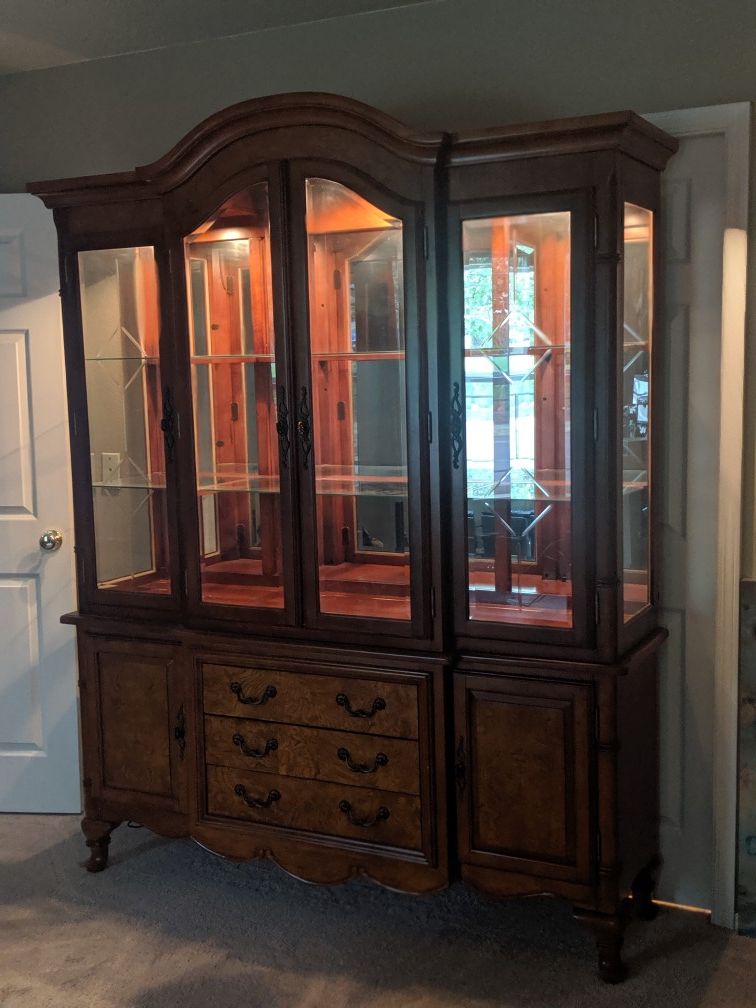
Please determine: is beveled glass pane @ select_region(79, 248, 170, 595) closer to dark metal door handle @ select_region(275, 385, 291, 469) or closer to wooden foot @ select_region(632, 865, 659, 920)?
dark metal door handle @ select_region(275, 385, 291, 469)

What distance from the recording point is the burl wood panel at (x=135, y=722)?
2.95m

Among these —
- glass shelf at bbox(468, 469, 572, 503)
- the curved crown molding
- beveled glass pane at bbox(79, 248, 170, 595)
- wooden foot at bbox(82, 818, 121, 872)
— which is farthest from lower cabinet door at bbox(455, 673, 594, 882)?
the curved crown molding

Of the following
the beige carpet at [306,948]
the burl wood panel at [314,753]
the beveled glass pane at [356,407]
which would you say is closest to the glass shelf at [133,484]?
the beveled glass pane at [356,407]

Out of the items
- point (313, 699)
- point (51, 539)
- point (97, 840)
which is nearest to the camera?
point (313, 699)

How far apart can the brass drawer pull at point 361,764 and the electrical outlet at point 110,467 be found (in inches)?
40.7

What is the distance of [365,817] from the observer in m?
2.67

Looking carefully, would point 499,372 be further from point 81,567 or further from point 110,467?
point 81,567

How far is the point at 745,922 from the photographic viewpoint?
2.71 meters

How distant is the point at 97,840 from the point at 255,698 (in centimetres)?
77

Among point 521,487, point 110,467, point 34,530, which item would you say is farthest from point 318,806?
point 34,530

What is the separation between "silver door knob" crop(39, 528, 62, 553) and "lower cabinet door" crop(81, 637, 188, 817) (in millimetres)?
483

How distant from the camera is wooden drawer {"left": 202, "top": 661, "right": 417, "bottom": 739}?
2602 mm

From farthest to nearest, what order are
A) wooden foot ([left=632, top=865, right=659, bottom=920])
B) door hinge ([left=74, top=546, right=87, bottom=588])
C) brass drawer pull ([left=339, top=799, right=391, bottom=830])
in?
door hinge ([left=74, top=546, right=87, bottom=588]), wooden foot ([left=632, top=865, right=659, bottom=920]), brass drawer pull ([left=339, top=799, right=391, bottom=830])

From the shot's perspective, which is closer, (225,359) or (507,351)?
(507,351)
